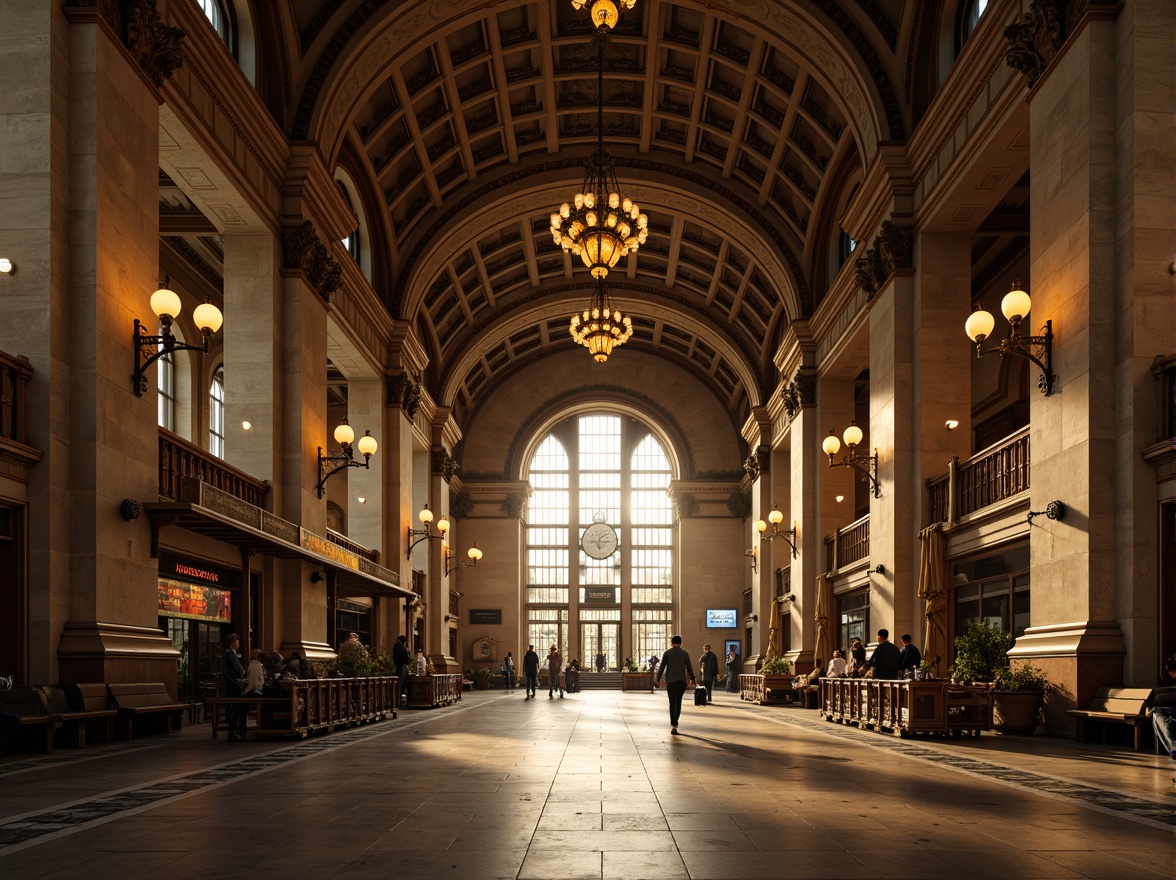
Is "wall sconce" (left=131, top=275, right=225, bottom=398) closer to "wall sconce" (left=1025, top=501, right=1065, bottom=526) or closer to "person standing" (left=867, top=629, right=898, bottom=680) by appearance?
"wall sconce" (left=1025, top=501, right=1065, bottom=526)

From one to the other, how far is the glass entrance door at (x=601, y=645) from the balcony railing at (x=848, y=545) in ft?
65.5

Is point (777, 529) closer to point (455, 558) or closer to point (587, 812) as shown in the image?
point (455, 558)

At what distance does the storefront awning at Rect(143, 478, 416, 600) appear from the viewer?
13.0m

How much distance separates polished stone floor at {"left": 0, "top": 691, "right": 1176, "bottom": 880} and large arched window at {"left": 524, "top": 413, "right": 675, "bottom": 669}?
33883 mm

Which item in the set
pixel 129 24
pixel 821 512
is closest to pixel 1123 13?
pixel 129 24

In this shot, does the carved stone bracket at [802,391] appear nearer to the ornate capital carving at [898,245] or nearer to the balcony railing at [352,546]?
the ornate capital carving at [898,245]

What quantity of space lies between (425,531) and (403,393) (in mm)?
6021

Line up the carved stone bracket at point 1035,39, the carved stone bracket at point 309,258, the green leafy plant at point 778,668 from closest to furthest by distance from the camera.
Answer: the carved stone bracket at point 1035,39, the carved stone bracket at point 309,258, the green leafy plant at point 778,668

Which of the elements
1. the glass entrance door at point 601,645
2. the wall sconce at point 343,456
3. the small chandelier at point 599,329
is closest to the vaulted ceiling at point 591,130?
the small chandelier at point 599,329

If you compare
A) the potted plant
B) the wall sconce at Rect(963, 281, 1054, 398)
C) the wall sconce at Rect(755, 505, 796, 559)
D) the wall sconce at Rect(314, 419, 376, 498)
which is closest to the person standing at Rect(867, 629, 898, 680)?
the potted plant

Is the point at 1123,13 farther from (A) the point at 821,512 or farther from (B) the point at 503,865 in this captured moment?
(A) the point at 821,512

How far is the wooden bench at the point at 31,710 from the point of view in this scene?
10297 millimetres

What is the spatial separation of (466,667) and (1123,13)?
3534 centimetres

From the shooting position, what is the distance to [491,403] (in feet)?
144
